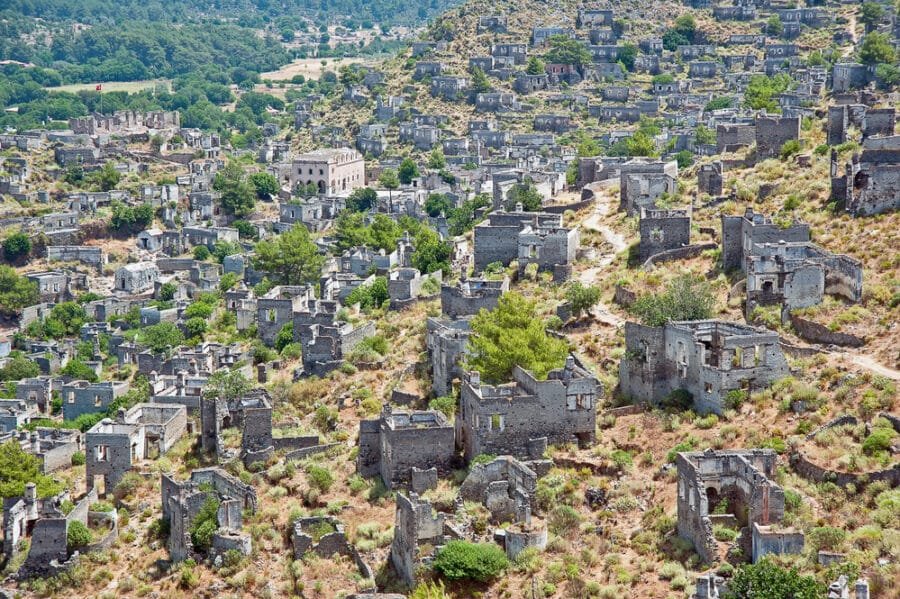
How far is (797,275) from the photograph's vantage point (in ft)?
148

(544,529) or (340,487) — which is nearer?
(544,529)

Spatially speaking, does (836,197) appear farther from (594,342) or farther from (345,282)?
(345,282)

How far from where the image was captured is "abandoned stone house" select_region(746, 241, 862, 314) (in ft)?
148

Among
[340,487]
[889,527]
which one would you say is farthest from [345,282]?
[889,527]

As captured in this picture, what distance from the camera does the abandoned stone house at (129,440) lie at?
48312 mm

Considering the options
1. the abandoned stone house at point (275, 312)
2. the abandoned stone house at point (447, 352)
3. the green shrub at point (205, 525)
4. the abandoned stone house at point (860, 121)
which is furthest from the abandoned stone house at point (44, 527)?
the abandoned stone house at point (860, 121)

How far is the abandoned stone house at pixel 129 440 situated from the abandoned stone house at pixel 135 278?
3426 centimetres

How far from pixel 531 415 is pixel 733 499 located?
7.27 metres

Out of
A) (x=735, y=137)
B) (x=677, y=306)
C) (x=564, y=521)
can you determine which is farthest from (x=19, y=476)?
(x=735, y=137)

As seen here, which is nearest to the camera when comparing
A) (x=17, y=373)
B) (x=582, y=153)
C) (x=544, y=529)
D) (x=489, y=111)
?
(x=544, y=529)

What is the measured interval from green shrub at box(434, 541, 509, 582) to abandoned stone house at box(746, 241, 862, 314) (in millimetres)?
13895

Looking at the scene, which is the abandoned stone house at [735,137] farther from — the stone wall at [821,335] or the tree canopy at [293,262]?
the stone wall at [821,335]

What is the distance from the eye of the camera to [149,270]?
283 ft

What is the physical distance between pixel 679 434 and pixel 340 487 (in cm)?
927
